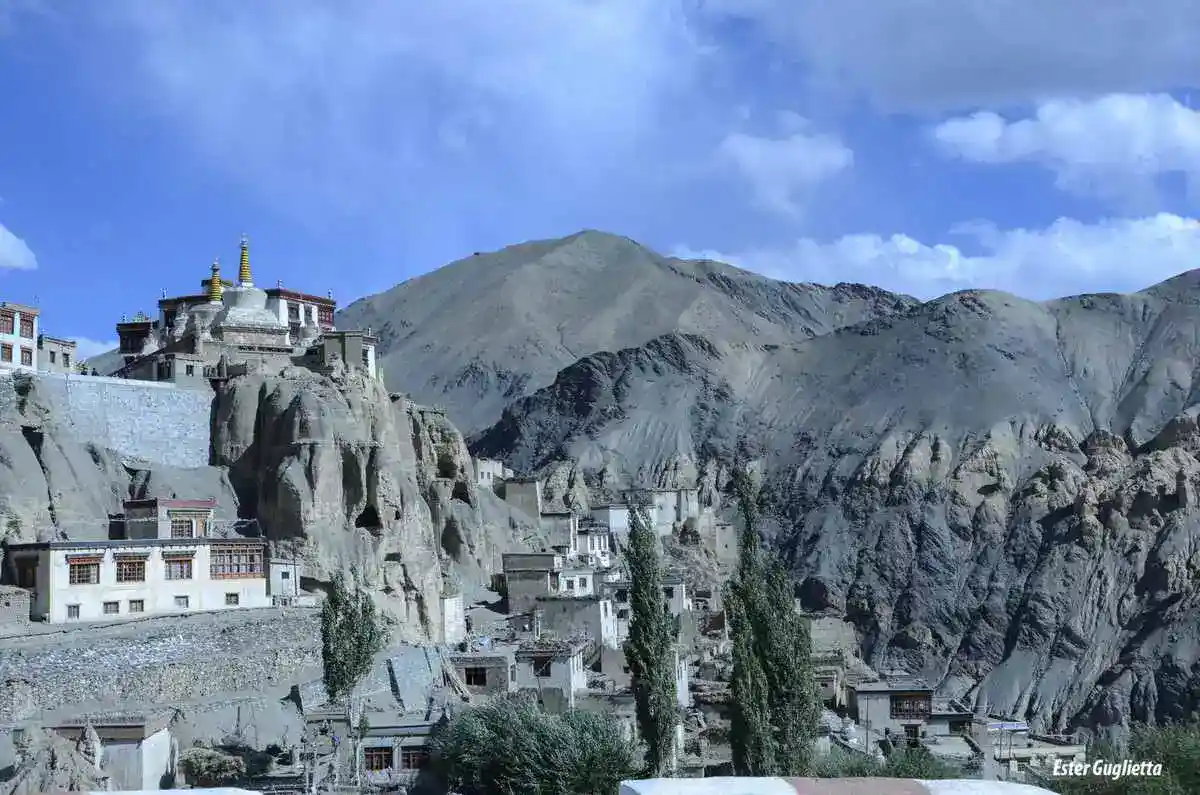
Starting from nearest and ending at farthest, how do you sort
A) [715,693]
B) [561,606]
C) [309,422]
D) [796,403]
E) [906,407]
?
[715,693]
[309,422]
[561,606]
[906,407]
[796,403]

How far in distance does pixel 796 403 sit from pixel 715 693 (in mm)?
80903

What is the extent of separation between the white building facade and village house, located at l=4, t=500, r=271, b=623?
1648 cm

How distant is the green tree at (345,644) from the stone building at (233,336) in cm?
2146

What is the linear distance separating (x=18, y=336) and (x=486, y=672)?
95.1ft

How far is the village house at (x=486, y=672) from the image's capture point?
48.0 m

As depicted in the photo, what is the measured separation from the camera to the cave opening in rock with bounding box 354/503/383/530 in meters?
56.2

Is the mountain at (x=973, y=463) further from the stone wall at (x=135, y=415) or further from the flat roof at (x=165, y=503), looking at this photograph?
the flat roof at (x=165, y=503)

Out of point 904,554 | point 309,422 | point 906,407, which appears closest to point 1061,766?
point 309,422

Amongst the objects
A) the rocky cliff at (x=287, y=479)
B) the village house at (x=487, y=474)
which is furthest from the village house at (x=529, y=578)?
the village house at (x=487, y=474)

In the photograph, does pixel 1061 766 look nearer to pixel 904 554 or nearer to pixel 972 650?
pixel 972 650

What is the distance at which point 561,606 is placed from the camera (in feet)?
198

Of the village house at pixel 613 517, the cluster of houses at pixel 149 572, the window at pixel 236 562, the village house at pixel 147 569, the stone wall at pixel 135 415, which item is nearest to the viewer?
the cluster of houses at pixel 149 572

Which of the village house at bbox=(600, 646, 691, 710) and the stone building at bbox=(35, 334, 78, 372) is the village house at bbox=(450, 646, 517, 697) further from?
the stone building at bbox=(35, 334, 78, 372)

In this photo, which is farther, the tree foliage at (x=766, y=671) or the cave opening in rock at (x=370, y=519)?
the cave opening in rock at (x=370, y=519)
